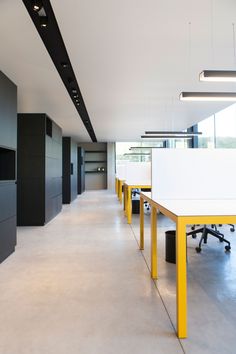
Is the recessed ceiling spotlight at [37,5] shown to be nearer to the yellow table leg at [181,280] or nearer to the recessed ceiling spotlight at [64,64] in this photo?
the recessed ceiling spotlight at [64,64]

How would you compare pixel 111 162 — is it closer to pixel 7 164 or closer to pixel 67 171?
pixel 67 171

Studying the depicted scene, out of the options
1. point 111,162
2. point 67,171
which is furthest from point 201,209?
point 111,162

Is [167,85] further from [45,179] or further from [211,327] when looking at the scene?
[211,327]

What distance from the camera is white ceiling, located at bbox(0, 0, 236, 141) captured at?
2367 mm

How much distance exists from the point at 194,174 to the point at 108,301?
63.7 inches

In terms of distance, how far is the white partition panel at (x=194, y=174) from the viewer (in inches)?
114

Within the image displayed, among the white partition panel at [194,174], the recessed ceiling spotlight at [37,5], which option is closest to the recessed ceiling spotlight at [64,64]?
the recessed ceiling spotlight at [37,5]

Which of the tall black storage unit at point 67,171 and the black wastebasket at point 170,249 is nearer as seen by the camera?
the black wastebasket at point 170,249

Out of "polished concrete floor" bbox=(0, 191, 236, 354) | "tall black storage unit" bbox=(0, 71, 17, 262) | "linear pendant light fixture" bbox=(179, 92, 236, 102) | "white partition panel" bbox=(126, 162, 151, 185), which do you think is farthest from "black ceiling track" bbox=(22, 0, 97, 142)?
"white partition panel" bbox=(126, 162, 151, 185)

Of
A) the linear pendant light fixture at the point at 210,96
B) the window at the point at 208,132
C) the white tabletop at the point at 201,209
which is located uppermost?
the window at the point at 208,132

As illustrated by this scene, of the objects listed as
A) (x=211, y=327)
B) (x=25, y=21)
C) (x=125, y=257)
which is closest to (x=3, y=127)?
(x=25, y=21)

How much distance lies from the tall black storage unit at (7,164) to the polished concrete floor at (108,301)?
291mm

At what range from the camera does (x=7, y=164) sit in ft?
12.1

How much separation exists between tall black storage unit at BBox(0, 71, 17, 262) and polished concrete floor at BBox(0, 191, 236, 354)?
29 cm
